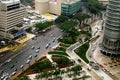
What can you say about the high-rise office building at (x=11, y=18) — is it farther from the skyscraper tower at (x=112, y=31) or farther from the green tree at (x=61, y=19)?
the skyscraper tower at (x=112, y=31)

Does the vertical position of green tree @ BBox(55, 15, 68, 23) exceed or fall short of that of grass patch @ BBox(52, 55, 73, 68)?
it exceeds it

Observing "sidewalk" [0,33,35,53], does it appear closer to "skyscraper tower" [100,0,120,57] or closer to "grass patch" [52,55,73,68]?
"grass patch" [52,55,73,68]

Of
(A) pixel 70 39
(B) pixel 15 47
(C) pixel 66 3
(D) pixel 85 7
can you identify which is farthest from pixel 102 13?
(B) pixel 15 47

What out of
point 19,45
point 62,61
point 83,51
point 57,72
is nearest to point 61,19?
point 19,45

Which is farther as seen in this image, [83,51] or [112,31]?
[83,51]

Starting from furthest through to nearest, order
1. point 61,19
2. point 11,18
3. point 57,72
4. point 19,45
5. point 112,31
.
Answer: point 61,19
point 11,18
point 19,45
point 112,31
point 57,72

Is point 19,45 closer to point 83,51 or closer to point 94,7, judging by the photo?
point 83,51

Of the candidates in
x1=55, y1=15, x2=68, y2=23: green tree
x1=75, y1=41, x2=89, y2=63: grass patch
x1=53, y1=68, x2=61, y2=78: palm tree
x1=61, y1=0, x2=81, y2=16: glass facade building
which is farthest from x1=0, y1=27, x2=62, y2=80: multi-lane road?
x1=61, y1=0, x2=81, y2=16: glass facade building

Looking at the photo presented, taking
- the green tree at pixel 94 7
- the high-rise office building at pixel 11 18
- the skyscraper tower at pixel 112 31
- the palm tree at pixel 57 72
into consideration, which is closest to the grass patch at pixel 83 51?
the skyscraper tower at pixel 112 31
